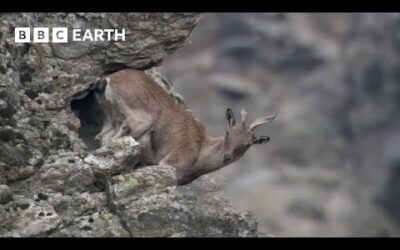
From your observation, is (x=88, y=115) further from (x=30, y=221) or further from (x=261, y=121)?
(x=30, y=221)

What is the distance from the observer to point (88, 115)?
35438 millimetres

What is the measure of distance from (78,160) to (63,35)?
14.0 ft

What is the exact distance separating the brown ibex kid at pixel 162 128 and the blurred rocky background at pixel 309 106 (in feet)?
261

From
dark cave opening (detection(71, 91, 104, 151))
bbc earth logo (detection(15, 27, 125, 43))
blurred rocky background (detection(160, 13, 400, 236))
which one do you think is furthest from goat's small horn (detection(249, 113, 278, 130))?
blurred rocky background (detection(160, 13, 400, 236))

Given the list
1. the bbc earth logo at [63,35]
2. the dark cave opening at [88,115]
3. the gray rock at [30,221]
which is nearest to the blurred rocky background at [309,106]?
the dark cave opening at [88,115]

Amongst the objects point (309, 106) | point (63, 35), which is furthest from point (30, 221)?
point (309, 106)

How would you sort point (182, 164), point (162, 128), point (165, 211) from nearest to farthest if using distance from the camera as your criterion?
point (165, 211), point (182, 164), point (162, 128)

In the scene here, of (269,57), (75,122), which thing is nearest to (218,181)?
(75,122)

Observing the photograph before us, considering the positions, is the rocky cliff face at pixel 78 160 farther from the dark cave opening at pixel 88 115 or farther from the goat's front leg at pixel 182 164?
the goat's front leg at pixel 182 164

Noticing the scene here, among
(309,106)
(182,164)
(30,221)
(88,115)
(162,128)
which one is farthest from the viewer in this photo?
(309,106)

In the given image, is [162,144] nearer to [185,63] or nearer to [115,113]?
[115,113]

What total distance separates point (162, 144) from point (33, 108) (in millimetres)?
4053

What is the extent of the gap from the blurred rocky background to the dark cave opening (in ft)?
262

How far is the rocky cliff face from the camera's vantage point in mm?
29672
